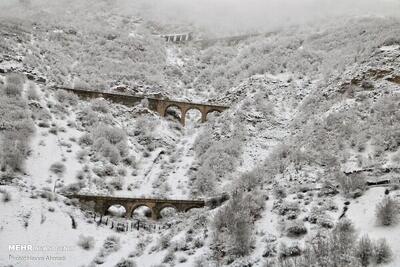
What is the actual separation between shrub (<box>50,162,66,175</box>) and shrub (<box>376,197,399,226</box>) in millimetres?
21426

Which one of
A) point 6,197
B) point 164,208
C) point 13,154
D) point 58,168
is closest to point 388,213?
point 164,208

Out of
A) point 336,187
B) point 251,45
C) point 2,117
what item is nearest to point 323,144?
point 336,187

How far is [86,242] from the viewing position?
2406 cm

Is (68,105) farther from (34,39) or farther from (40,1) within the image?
(40,1)

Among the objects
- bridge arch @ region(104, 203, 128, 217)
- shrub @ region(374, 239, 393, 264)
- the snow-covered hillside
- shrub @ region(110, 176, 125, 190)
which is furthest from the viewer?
shrub @ region(110, 176, 125, 190)

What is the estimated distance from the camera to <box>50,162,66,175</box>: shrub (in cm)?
3047

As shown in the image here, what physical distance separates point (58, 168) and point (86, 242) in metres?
8.36

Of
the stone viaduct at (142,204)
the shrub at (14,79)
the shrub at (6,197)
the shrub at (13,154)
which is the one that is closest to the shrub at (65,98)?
the shrub at (14,79)

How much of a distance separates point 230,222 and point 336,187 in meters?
5.59

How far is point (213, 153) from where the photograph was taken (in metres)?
35.2

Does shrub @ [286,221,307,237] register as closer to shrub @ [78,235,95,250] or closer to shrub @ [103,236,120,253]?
shrub @ [103,236,120,253]

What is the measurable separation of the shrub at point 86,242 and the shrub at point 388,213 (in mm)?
14962

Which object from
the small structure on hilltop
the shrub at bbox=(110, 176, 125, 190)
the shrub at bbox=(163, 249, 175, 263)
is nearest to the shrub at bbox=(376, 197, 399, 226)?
the shrub at bbox=(163, 249, 175, 263)

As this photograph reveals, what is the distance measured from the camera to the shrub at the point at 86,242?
24.0 m
